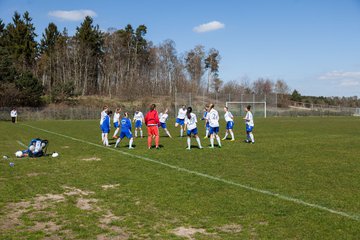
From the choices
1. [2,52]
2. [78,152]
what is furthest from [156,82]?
[78,152]

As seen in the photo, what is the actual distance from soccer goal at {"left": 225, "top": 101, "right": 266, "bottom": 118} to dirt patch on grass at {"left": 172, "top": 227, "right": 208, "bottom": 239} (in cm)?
5744

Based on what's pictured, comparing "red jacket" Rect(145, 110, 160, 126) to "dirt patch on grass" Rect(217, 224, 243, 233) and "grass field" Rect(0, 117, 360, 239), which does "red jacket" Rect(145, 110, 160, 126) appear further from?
"dirt patch on grass" Rect(217, 224, 243, 233)

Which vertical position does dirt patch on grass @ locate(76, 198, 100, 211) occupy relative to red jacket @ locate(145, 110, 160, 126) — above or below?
below

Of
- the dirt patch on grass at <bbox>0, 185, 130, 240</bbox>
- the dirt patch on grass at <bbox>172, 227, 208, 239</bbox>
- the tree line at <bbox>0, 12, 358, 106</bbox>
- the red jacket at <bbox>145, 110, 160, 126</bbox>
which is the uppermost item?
the tree line at <bbox>0, 12, 358, 106</bbox>

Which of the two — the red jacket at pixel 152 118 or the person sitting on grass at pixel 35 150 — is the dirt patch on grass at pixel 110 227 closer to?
the person sitting on grass at pixel 35 150

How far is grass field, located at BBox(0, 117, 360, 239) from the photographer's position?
5695mm

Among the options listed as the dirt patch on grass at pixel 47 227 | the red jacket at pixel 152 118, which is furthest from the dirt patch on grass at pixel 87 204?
the red jacket at pixel 152 118

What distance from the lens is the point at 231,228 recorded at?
5742 mm

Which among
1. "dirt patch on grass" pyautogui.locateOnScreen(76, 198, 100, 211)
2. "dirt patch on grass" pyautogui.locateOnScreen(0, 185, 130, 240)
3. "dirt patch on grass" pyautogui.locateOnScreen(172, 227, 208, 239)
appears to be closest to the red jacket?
"dirt patch on grass" pyautogui.locateOnScreen(0, 185, 130, 240)

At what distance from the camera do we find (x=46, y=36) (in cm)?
8612

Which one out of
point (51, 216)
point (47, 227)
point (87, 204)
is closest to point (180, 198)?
point (87, 204)

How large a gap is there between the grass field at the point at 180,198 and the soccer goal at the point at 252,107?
165 feet

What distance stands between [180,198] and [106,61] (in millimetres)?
79866

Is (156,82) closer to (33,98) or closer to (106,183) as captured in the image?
(33,98)
